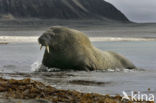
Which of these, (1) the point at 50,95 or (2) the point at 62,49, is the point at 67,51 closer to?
(2) the point at 62,49

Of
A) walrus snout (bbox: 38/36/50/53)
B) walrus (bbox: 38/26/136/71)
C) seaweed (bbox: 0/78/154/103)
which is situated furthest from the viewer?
walrus (bbox: 38/26/136/71)

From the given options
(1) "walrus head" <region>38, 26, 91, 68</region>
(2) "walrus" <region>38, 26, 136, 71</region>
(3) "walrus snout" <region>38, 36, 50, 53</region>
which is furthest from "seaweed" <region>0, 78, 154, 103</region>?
Result: (1) "walrus head" <region>38, 26, 91, 68</region>

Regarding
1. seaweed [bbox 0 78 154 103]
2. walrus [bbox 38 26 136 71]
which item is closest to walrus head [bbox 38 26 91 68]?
walrus [bbox 38 26 136 71]

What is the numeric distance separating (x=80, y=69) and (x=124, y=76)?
1.65 meters

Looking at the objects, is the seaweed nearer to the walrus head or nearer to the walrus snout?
the walrus snout

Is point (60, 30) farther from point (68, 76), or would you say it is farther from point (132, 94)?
point (132, 94)

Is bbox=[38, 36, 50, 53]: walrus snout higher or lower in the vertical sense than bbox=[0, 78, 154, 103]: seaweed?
higher

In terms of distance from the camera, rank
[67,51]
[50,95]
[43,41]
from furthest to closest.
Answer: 1. [67,51]
2. [43,41]
3. [50,95]

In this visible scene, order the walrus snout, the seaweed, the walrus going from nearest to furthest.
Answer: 1. the seaweed
2. the walrus snout
3. the walrus

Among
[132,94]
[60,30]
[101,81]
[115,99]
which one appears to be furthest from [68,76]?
[115,99]

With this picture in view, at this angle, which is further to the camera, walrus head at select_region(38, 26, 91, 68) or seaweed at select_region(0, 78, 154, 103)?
walrus head at select_region(38, 26, 91, 68)

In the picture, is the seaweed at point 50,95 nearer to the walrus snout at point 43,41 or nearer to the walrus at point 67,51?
the walrus snout at point 43,41


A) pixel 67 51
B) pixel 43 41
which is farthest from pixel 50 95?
pixel 67 51

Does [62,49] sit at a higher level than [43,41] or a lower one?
lower
